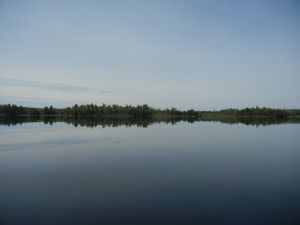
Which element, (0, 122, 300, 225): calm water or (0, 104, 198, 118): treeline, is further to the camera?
(0, 104, 198, 118): treeline

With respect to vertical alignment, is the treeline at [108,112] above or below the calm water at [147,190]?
above

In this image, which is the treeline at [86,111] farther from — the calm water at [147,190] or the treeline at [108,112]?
the calm water at [147,190]

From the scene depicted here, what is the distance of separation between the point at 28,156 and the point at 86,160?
3003mm

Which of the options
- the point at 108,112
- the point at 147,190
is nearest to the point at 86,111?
the point at 108,112

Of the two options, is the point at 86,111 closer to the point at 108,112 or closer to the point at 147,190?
the point at 108,112

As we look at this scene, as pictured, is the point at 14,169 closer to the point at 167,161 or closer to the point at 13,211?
the point at 13,211

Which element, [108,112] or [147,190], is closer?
[147,190]

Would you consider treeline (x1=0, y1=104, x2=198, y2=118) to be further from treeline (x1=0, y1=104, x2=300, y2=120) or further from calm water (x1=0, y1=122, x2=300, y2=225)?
calm water (x1=0, y1=122, x2=300, y2=225)

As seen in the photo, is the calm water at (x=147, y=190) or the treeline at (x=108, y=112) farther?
the treeline at (x=108, y=112)

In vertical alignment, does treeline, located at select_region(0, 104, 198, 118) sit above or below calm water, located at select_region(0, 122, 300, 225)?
above

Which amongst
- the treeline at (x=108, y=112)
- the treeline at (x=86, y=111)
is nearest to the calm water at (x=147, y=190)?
the treeline at (x=108, y=112)

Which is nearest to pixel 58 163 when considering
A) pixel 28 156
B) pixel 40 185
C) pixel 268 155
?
pixel 28 156

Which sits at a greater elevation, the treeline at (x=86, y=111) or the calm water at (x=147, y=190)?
the treeline at (x=86, y=111)

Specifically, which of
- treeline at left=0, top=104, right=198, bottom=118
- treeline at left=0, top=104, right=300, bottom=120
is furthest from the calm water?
treeline at left=0, top=104, right=198, bottom=118
